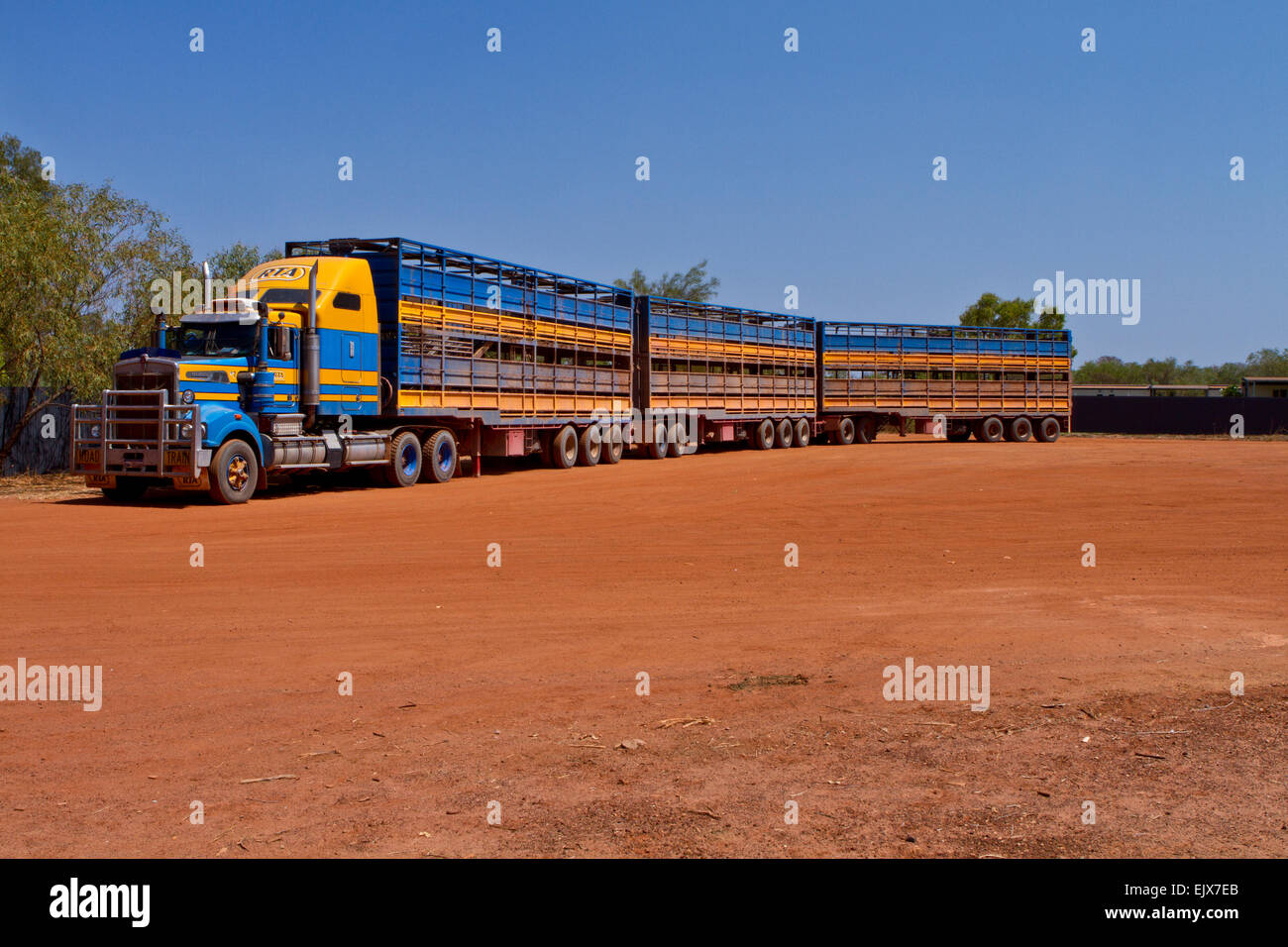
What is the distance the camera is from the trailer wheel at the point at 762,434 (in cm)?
4003

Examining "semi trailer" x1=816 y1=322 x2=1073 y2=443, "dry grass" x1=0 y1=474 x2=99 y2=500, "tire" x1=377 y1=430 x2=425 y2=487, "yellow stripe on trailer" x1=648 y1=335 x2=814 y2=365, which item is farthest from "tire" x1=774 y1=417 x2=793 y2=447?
"dry grass" x1=0 y1=474 x2=99 y2=500

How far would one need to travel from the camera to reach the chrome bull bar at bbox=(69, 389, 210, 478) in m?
18.6

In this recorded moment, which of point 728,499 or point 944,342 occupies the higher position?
point 944,342

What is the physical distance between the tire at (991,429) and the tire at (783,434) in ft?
33.1

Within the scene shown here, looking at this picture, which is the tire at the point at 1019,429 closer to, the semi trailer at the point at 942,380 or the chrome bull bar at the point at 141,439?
the semi trailer at the point at 942,380

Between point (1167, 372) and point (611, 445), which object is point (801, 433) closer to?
point (611, 445)

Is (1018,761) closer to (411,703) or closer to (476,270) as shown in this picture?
(411,703)

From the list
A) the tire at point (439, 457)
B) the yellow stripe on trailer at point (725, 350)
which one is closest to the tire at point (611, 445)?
the yellow stripe on trailer at point (725, 350)

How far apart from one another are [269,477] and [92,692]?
642 inches

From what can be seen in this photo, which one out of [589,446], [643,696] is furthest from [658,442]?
[643,696]

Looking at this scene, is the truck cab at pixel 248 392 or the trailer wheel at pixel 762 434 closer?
the truck cab at pixel 248 392

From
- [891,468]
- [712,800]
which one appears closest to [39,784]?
[712,800]

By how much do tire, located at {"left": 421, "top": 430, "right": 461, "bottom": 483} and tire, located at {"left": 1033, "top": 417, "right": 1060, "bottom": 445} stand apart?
31733 mm

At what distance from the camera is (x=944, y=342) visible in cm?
4506
